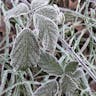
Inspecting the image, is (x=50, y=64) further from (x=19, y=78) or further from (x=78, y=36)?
(x=78, y=36)

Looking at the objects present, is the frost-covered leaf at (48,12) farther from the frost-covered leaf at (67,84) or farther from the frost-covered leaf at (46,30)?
the frost-covered leaf at (67,84)

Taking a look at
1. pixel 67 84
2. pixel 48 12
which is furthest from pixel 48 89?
pixel 48 12

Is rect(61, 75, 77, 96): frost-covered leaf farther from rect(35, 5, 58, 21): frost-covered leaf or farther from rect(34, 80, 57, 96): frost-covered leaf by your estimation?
rect(35, 5, 58, 21): frost-covered leaf

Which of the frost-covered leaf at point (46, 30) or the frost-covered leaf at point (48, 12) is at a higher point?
the frost-covered leaf at point (48, 12)

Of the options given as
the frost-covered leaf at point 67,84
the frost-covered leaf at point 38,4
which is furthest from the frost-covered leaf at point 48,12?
the frost-covered leaf at point 67,84

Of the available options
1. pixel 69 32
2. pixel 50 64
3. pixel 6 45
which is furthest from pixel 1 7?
pixel 50 64

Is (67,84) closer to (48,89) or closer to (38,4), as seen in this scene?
(48,89)
